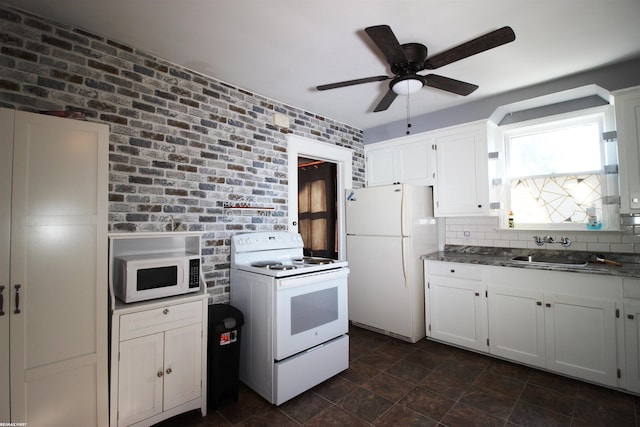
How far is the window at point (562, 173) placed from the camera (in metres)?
2.83

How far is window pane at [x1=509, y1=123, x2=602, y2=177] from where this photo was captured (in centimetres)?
294

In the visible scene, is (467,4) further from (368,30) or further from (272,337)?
(272,337)

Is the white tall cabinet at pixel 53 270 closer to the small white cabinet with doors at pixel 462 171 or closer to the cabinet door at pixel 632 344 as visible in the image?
the small white cabinet with doors at pixel 462 171

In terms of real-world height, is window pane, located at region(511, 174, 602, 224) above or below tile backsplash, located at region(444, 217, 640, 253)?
above

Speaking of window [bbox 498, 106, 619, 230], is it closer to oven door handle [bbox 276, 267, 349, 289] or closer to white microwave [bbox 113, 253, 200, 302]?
oven door handle [bbox 276, 267, 349, 289]

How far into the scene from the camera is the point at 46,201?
5.18ft

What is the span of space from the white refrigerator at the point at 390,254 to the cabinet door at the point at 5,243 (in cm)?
302

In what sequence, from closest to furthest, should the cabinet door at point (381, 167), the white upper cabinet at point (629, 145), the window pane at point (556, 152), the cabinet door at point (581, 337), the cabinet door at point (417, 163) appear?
the cabinet door at point (581, 337) → the white upper cabinet at point (629, 145) → the window pane at point (556, 152) → the cabinet door at point (417, 163) → the cabinet door at point (381, 167)

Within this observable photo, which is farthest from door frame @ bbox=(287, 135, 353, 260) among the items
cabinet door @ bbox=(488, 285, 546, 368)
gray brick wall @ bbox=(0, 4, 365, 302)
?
cabinet door @ bbox=(488, 285, 546, 368)

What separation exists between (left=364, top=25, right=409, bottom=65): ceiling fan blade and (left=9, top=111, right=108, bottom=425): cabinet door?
5.44 feet

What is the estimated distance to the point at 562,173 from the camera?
121 inches

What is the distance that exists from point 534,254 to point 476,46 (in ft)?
7.93

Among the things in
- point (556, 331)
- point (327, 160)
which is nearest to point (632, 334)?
point (556, 331)

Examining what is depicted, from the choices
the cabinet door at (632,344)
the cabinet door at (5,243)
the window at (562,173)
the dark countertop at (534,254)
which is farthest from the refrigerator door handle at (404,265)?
the cabinet door at (5,243)
